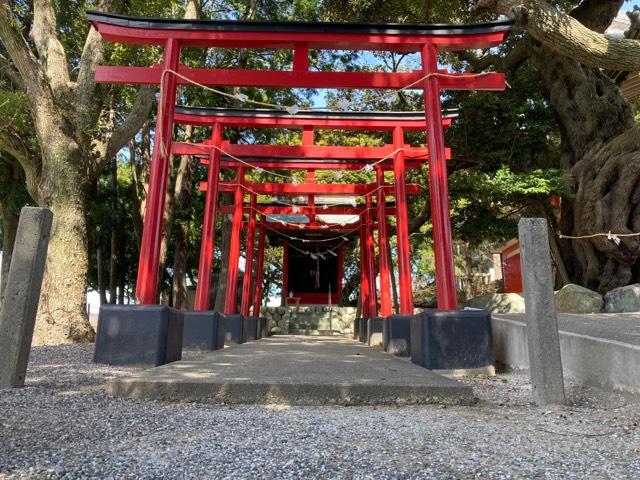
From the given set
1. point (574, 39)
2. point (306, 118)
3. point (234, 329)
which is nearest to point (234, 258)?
point (234, 329)

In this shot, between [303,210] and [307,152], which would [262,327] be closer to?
[303,210]

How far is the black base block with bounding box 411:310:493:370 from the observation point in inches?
188

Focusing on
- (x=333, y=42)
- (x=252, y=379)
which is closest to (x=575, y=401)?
(x=252, y=379)

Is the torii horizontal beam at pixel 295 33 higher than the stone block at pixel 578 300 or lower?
higher

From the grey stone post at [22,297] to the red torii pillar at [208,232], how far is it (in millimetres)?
4082

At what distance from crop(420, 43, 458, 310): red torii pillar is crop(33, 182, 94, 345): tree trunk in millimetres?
5013

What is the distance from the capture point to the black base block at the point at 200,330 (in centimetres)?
703

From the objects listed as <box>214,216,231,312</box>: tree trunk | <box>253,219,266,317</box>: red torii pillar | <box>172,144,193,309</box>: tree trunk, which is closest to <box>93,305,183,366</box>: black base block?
<box>214,216,231,312</box>: tree trunk

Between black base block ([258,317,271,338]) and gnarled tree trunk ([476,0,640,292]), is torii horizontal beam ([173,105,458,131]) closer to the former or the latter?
gnarled tree trunk ([476,0,640,292])

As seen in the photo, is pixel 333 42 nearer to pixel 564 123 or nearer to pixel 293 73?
pixel 293 73

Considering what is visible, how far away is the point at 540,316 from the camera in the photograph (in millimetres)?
3383

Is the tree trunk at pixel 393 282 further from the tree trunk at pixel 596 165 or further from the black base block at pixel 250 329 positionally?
the tree trunk at pixel 596 165

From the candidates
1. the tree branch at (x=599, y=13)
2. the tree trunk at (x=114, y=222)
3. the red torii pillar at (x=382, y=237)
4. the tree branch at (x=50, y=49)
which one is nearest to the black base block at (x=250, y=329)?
the red torii pillar at (x=382, y=237)

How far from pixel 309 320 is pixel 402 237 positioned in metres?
9.21
